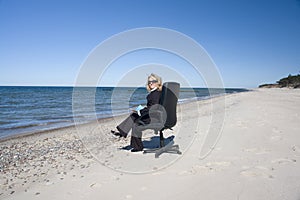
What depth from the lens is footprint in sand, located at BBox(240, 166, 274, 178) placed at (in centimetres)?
323

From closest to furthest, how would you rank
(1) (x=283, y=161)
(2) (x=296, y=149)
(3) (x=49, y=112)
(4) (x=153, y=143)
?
(1) (x=283, y=161) → (2) (x=296, y=149) → (4) (x=153, y=143) → (3) (x=49, y=112)

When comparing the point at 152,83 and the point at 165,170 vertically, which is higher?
the point at 152,83

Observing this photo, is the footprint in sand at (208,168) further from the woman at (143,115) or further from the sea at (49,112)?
the sea at (49,112)

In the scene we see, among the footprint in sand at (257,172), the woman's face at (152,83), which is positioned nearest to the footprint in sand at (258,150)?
the footprint in sand at (257,172)

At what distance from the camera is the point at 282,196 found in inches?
104

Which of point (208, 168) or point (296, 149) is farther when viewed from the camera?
point (296, 149)

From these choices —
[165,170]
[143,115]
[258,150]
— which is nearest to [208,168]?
[165,170]

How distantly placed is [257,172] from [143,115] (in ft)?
8.57

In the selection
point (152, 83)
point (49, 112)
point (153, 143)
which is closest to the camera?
point (152, 83)

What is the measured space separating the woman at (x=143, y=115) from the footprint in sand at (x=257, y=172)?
237cm

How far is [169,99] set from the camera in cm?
481

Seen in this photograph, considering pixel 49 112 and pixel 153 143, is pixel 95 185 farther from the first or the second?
pixel 49 112

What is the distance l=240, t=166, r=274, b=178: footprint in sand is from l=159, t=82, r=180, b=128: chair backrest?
1.96m

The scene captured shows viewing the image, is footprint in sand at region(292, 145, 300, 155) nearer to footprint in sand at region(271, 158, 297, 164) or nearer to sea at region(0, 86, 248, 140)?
Answer: footprint in sand at region(271, 158, 297, 164)
